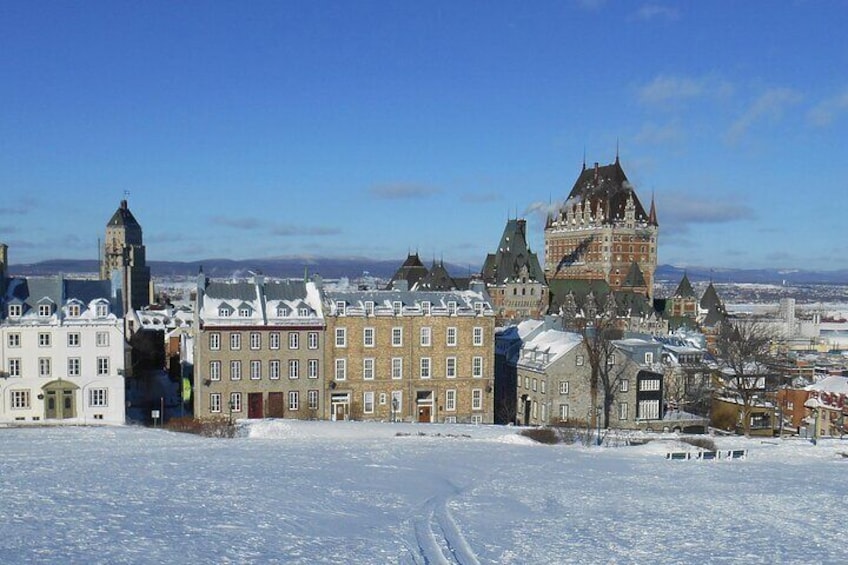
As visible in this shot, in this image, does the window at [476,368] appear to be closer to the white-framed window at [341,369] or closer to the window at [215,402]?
the white-framed window at [341,369]

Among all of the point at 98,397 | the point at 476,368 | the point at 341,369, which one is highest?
the point at 341,369

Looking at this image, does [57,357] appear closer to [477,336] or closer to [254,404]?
[254,404]

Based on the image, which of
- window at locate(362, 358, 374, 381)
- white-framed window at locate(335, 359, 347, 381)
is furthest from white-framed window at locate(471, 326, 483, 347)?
white-framed window at locate(335, 359, 347, 381)

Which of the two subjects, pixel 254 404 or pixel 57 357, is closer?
pixel 57 357

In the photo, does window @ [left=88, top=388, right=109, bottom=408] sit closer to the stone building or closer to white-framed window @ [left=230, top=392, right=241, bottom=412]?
white-framed window @ [left=230, top=392, right=241, bottom=412]

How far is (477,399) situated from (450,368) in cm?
262

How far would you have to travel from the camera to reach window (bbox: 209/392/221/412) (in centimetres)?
4773

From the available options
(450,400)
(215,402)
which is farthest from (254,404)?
(450,400)

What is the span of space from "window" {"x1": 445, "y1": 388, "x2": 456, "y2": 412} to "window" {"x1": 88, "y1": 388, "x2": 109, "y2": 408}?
19.3 meters

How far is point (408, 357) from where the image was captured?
1984 inches

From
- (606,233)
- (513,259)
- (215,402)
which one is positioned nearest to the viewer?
(215,402)

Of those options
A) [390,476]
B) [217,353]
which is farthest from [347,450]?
[217,353]

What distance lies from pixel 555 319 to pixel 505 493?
1350 inches

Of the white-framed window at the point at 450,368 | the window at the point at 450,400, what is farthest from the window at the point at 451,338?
the window at the point at 450,400
